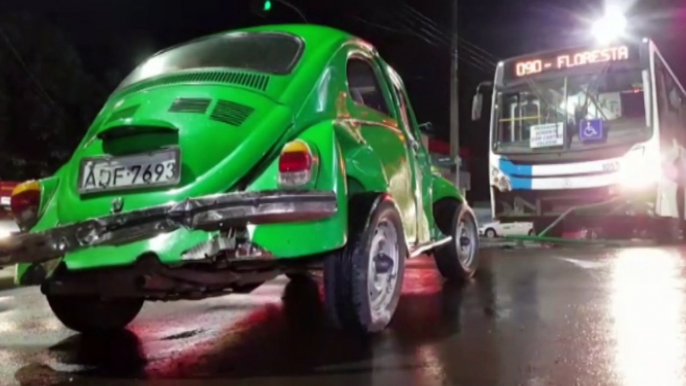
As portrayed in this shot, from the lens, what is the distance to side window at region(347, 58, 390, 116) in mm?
5746

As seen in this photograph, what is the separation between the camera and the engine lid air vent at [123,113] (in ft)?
16.0

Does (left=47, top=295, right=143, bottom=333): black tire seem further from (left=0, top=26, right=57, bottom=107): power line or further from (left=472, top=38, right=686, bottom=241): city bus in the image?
(left=0, top=26, right=57, bottom=107): power line

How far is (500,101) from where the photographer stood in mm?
15047

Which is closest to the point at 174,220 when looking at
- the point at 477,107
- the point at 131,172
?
the point at 131,172

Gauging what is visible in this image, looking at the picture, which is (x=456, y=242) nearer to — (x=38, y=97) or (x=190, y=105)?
(x=190, y=105)

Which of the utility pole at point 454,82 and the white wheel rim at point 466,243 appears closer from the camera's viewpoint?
the white wheel rim at point 466,243

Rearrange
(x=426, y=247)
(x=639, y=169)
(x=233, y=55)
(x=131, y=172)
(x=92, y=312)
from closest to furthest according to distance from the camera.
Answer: (x=131, y=172) < (x=92, y=312) < (x=233, y=55) < (x=426, y=247) < (x=639, y=169)

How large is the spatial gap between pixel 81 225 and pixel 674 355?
3.43m

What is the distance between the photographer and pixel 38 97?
899 inches

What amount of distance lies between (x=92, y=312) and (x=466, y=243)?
4.03 meters

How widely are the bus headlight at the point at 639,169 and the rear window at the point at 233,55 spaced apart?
9.44m

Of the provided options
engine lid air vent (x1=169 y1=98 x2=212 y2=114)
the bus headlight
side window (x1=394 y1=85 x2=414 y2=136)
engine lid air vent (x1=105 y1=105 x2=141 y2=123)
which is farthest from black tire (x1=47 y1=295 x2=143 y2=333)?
the bus headlight

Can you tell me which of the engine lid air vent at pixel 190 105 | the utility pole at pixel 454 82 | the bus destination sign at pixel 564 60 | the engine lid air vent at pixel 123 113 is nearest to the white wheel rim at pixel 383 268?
the engine lid air vent at pixel 190 105

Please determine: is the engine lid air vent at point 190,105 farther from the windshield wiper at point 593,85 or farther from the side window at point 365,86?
the windshield wiper at point 593,85
